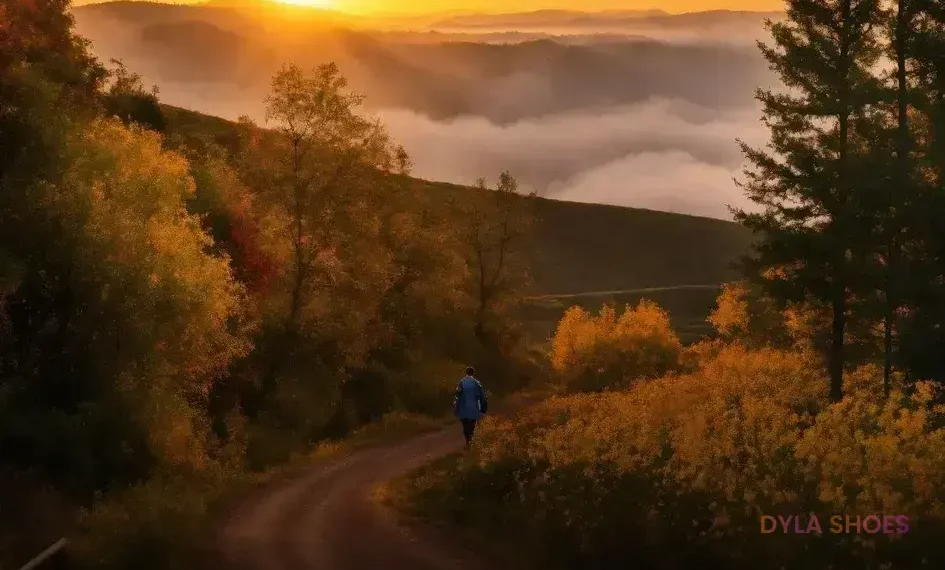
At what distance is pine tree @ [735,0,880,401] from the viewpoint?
2839 cm

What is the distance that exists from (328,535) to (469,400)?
8099mm

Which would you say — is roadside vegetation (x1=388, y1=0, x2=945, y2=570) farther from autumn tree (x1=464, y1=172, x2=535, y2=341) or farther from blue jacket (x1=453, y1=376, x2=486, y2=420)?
autumn tree (x1=464, y1=172, x2=535, y2=341)

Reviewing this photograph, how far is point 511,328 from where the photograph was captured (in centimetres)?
6519

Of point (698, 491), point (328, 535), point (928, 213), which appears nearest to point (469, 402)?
point (328, 535)

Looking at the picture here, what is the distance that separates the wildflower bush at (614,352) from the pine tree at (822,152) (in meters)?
25.6

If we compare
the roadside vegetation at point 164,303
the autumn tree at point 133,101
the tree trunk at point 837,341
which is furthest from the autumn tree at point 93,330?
the tree trunk at point 837,341

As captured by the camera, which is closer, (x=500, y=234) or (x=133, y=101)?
(x=133, y=101)

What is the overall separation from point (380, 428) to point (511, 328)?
29.4 m

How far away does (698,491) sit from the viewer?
13.3 metres

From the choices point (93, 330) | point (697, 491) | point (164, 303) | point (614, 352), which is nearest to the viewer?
point (697, 491)

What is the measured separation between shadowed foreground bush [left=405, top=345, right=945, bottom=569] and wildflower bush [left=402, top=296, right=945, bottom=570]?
1.0 inches

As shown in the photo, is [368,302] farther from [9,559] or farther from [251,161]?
[9,559]

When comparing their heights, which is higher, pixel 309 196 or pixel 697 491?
pixel 309 196

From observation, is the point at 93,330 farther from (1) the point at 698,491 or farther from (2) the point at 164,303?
(1) the point at 698,491
